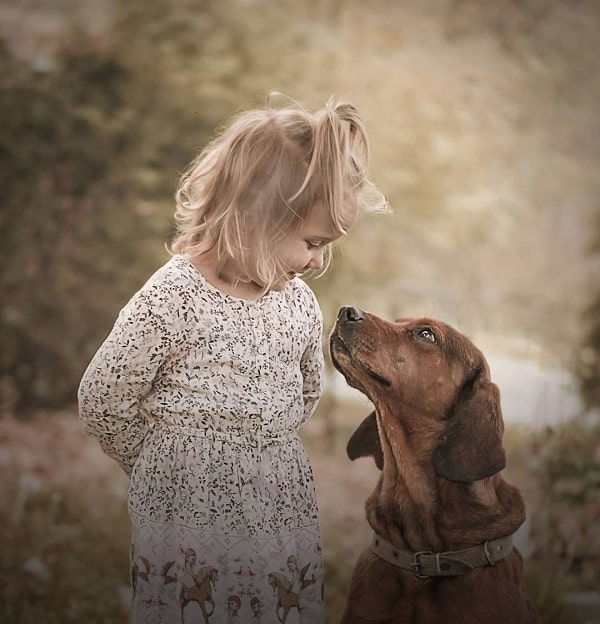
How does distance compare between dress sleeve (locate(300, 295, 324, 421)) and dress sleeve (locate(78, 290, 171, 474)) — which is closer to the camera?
dress sleeve (locate(78, 290, 171, 474))

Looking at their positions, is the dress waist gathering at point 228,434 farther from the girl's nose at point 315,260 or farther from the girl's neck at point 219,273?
the girl's nose at point 315,260

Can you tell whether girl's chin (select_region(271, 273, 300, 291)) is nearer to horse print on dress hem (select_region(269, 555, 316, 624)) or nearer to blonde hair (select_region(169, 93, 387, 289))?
blonde hair (select_region(169, 93, 387, 289))

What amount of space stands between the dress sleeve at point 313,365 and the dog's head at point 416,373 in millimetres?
122

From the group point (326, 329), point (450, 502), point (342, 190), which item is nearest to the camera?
point (342, 190)

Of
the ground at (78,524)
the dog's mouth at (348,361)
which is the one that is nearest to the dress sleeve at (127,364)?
the dog's mouth at (348,361)

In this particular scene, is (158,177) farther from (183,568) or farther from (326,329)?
(183,568)

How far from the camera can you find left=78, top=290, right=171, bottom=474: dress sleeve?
208cm

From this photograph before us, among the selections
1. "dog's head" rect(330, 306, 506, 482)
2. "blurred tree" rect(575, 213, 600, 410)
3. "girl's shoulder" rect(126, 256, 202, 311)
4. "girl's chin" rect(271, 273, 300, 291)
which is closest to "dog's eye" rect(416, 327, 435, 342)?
"dog's head" rect(330, 306, 506, 482)

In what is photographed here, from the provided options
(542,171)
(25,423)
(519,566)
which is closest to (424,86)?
(542,171)

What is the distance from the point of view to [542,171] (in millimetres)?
5680

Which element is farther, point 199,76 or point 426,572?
point 199,76

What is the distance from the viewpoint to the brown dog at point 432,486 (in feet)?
7.34

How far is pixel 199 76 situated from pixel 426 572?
144 inches

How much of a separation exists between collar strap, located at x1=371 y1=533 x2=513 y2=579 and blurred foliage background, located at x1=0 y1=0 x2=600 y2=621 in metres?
2.56
